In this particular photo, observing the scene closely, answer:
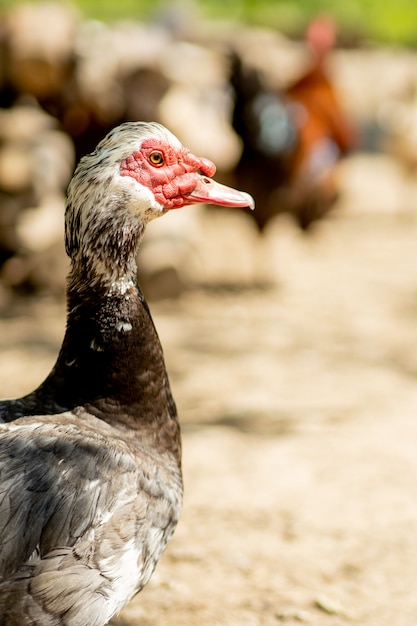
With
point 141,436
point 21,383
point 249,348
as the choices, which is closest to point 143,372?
point 141,436

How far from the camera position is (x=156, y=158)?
2896 millimetres

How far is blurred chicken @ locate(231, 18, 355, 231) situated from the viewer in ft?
25.9

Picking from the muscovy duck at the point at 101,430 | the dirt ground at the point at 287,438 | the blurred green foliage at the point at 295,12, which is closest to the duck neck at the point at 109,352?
the muscovy duck at the point at 101,430

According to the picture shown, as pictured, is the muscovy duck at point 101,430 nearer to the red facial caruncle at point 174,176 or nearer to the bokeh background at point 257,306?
the red facial caruncle at point 174,176

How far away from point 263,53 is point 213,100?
14.7 feet

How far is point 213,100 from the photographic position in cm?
1023

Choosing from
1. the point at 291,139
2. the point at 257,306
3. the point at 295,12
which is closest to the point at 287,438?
the point at 257,306

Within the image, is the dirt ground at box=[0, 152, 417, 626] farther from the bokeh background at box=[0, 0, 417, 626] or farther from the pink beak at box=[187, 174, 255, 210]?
the pink beak at box=[187, 174, 255, 210]

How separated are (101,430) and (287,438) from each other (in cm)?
232

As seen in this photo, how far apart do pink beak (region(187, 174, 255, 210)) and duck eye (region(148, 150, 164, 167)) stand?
16 cm

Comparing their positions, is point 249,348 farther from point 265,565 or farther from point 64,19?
point 64,19

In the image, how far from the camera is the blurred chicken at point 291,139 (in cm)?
789

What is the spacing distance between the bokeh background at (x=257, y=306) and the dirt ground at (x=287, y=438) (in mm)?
14

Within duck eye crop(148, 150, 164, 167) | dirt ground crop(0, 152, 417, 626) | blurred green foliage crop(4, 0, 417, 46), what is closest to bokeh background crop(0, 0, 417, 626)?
dirt ground crop(0, 152, 417, 626)
